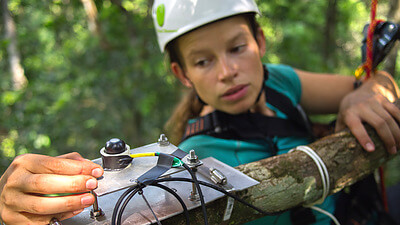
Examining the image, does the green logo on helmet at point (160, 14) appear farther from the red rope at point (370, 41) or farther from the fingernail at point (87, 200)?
the fingernail at point (87, 200)

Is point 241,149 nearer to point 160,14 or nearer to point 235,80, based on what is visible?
point 235,80

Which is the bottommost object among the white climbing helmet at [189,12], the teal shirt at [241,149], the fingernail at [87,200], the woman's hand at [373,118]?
the teal shirt at [241,149]

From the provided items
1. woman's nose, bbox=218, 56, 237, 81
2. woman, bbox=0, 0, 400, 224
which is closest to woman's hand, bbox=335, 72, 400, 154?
woman, bbox=0, 0, 400, 224

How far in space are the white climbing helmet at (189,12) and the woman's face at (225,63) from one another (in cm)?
4

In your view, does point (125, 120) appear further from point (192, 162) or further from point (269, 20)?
point (192, 162)

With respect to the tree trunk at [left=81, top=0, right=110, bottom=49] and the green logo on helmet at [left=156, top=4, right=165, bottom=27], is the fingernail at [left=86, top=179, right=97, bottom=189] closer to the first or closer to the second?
the green logo on helmet at [left=156, top=4, right=165, bottom=27]

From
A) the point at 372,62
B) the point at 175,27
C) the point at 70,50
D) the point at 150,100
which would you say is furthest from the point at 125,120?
the point at 372,62

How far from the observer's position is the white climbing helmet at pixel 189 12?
1850mm

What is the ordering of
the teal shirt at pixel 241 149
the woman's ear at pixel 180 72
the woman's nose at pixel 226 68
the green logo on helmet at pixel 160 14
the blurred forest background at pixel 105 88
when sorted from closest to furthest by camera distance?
the woman's nose at pixel 226 68 < the teal shirt at pixel 241 149 < the green logo on helmet at pixel 160 14 < the woman's ear at pixel 180 72 < the blurred forest background at pixel 105 88

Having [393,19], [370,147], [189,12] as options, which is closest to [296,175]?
[370,147]

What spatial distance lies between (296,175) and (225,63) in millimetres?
785

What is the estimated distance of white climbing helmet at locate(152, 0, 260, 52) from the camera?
6.07 ft

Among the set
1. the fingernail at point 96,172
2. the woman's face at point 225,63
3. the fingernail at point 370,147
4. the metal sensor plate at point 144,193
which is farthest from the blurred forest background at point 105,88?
the fingernail at point 96,172

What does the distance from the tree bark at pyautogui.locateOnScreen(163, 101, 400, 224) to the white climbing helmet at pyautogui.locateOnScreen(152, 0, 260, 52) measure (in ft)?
3.14
